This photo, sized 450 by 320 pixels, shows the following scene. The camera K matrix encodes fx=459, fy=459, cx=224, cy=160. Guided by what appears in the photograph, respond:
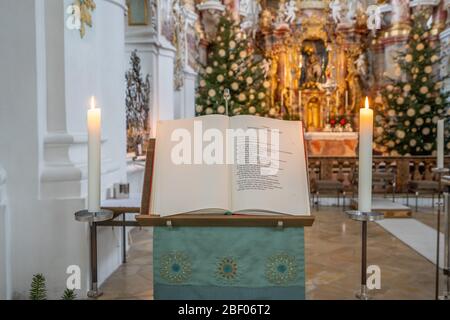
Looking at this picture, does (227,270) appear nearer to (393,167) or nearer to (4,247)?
(4,247)

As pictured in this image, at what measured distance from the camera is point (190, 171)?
212 cm

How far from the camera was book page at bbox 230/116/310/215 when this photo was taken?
82.3 inches

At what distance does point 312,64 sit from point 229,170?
16.9 metres

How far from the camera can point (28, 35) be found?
311 cm

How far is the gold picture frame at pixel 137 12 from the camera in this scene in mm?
7480

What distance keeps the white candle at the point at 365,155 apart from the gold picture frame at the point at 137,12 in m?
6.35

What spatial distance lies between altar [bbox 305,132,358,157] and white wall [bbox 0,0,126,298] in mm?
11089

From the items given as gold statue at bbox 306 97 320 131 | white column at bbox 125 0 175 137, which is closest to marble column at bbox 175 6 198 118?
white column at bbox 125 0 175 137

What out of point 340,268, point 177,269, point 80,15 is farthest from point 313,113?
point 177,269

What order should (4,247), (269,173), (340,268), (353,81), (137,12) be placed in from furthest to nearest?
(353,81) < (137,12) < (340,268) < (4,247) < (269,173)

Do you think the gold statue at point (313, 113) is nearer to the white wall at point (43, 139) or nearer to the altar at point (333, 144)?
the altar at point (333, 144)

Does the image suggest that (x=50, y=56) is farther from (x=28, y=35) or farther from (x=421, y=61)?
(x=421, y=61)

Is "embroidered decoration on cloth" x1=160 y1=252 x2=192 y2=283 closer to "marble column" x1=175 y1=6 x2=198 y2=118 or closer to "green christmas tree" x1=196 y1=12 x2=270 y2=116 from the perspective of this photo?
"marble column" x1=175 y1=6 x2=198 y2=118

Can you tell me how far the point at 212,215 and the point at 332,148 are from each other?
12381 millimetres
